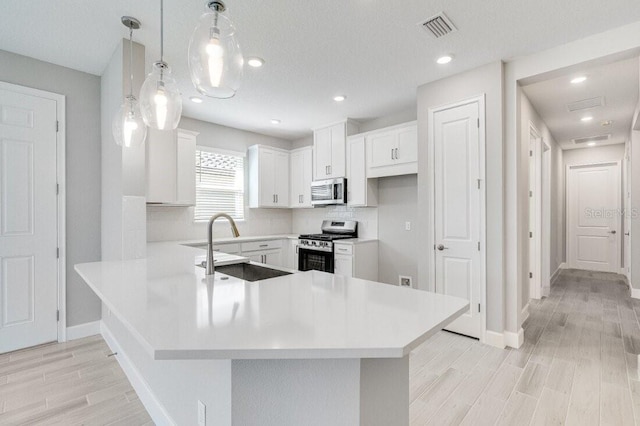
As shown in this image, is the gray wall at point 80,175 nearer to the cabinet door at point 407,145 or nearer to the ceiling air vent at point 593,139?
the cabinet door at point 407,145

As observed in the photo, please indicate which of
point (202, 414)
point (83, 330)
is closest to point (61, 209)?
point (83, 330)

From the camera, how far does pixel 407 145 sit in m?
3.96

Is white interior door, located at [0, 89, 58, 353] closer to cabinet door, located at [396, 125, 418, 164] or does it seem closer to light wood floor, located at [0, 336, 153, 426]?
light wood floor, located at [0, 336, 153, 426]

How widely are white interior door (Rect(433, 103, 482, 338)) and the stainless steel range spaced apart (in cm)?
163

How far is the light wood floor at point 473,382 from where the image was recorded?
1.97 m

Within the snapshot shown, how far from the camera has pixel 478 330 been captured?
3047 mm

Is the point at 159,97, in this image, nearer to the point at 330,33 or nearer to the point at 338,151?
the point at 330,33

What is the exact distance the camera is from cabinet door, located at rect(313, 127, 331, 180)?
4.88 metres

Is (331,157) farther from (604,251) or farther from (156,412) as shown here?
(604,251)

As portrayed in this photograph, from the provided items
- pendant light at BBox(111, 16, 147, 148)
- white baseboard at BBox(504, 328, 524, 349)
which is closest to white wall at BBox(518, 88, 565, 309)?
white baseboard at BBox(504, 328, 524, 349)

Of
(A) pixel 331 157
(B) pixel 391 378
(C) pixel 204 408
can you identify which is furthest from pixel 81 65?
(B) pixel 391 378

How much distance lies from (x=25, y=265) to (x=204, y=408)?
2819 mm

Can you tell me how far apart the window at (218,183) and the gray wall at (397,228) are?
2.37m

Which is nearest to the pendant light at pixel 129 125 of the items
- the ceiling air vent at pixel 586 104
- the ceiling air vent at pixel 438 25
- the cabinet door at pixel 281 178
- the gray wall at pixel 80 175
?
the gray wall at pixel 80 175
